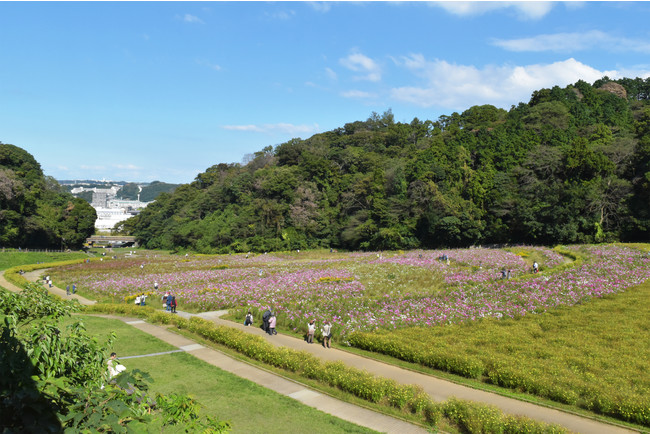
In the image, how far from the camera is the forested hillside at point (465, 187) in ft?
138

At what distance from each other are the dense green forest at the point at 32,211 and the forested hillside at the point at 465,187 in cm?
1629

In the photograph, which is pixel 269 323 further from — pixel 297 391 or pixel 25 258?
pixel 25 258

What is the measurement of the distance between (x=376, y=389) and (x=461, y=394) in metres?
2.60

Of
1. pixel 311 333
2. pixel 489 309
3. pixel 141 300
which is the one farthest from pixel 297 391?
pixel 141 300

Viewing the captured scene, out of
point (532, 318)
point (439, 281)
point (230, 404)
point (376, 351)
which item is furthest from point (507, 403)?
point (439, 281)

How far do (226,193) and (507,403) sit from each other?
2890 inches

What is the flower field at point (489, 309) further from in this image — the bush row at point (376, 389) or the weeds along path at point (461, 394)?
the bush row at point (376, 389)

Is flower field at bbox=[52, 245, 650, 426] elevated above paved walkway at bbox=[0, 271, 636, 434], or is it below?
above

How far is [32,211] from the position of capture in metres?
62.0

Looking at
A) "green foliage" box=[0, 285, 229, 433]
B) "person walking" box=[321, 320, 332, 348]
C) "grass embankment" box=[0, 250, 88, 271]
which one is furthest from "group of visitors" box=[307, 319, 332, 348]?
"grass embankment" box=[0, 250, 88, 271]

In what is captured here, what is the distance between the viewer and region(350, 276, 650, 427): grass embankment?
34.2 ft

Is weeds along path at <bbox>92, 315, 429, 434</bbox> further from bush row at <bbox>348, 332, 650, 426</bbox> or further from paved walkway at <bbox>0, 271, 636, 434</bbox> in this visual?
bush row at <bbox>348, 332, 650, 426</bbox>

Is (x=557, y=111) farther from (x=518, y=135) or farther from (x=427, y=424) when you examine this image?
(x=427, y=424)

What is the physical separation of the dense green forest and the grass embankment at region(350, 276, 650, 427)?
204 feet
